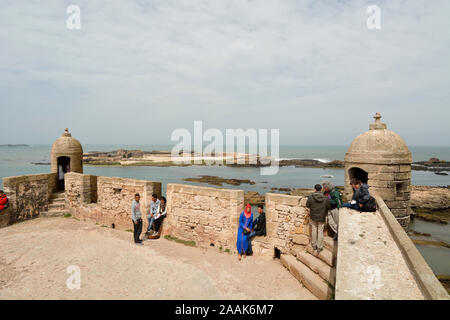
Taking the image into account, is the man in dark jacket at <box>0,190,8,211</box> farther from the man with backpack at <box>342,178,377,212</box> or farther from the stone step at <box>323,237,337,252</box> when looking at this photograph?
the man with backpack at <box>342,178,377,212</box>

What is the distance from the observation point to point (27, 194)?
457 inches

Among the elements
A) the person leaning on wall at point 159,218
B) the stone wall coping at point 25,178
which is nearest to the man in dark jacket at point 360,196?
the person leaning on wall at point 159,218

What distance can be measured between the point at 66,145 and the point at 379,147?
14.8 m

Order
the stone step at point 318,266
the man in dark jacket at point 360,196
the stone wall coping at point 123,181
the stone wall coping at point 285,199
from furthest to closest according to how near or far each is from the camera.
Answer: the stone wall coping at point 123,181, the stone wall coping at point 285,199, the man in dark jacket at point 360,196, the stone step at point 318,266

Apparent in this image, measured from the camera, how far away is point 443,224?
65.0 feet

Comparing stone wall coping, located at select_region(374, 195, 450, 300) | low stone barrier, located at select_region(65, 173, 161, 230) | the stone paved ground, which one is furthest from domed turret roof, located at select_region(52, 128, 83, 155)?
stone wall coping, located at select_region(374, 195, 450, 300)

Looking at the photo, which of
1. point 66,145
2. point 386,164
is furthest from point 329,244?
point 66,145

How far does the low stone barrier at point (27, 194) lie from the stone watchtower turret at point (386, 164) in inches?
547

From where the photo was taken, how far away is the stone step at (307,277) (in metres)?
5.63

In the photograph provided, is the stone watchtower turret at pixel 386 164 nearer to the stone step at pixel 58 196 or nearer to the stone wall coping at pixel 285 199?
the stone wall coping at pixel 285 199

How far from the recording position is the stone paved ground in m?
5.93
